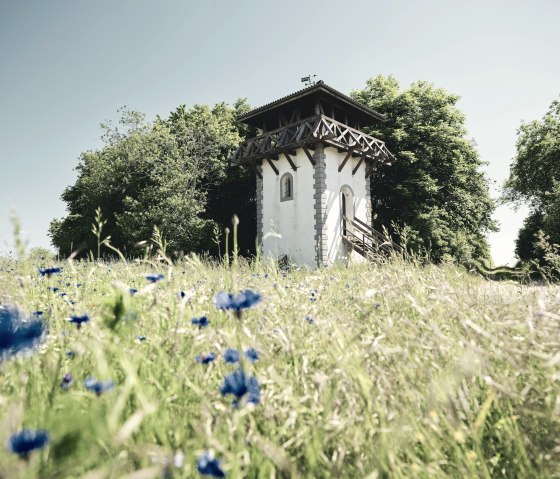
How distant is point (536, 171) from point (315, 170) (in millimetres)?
17391

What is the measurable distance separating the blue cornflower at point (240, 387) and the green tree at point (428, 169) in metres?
19.2

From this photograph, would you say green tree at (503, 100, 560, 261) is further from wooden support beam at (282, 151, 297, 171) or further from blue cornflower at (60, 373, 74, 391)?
blue cornflower at (60, 373, 74, 391)

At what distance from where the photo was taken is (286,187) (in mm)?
16406

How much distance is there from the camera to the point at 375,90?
22.2 metres

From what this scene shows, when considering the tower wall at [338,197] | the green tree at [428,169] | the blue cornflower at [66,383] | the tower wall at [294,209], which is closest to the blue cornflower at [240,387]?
the blue cornflower at [66,383]

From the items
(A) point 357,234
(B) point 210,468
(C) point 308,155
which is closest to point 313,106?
(C) point 308,155

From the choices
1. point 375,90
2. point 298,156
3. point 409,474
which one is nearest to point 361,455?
point 409,474

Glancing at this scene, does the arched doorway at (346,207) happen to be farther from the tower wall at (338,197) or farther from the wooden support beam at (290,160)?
the wooden support beam at (290,160)

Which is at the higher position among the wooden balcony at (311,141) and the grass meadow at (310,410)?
the wooden balcony at (311,141)

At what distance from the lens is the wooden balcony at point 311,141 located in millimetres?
14125

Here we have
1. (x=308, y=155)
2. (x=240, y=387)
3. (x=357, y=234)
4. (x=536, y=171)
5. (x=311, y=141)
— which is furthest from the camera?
(x=536, y=171)

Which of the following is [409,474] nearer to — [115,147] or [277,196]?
[277,196]

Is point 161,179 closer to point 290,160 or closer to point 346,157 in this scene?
point 290,160

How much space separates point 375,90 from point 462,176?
7.34m
